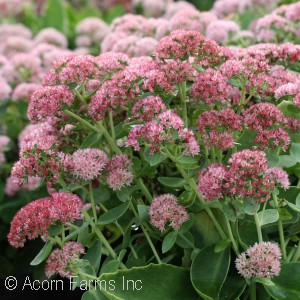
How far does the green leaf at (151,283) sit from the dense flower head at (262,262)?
0.12 m

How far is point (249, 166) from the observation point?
83 centimetres

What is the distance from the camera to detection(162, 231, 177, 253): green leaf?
3.03 ft

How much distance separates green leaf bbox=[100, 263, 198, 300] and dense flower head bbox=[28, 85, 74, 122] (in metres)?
0.26

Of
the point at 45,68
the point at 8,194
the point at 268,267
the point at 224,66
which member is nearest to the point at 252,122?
the point at 224,66

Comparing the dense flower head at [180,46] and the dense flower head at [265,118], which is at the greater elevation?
the dense flower head at [180,46]

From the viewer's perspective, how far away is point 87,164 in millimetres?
917

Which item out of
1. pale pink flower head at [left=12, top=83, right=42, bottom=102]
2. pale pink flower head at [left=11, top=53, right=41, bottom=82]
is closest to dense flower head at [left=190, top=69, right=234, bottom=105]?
pale pink flower head at [left=12, top=83, right=42, bottom=102]

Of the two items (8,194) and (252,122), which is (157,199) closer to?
(252,122)

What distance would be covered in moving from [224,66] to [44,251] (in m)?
0.40

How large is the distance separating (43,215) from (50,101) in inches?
7.0

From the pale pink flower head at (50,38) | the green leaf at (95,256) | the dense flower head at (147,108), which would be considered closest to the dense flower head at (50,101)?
the dense flower head at (147,108)

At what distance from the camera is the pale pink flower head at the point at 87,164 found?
0.91 metres

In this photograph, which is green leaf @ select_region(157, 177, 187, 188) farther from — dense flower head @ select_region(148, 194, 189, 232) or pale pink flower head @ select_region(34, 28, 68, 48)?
pale pink flower head @ select_region(34, 28, 68, 48)

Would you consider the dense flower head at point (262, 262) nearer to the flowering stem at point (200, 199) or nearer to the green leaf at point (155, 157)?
the flowering stem at point (200, 199)
